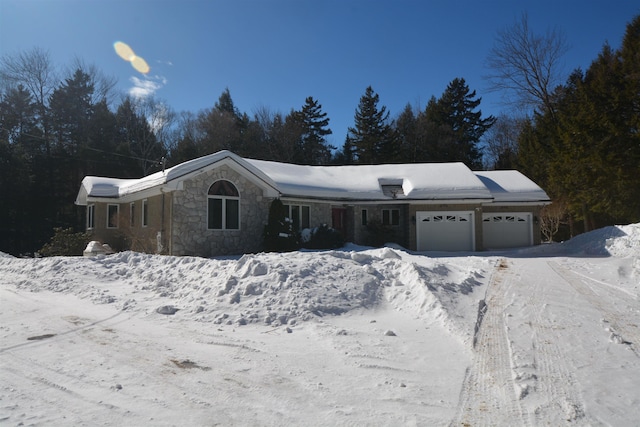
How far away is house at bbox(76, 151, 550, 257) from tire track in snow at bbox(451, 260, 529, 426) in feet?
39.0

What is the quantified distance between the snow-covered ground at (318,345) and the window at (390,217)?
432 inches

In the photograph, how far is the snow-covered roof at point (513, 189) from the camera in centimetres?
2200

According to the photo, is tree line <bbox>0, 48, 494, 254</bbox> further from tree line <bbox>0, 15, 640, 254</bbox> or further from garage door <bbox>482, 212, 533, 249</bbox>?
garage door <bbox>482, 212, 533, 249</bbox>

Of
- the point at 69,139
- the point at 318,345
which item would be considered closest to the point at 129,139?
the point at 69,139

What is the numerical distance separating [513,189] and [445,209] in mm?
4753

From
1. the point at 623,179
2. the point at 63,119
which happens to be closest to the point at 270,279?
the point at 623,179

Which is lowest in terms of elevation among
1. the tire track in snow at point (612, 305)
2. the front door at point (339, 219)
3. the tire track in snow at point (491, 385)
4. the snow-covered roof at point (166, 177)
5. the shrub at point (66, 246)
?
the tire track in snow at point (491, 385)

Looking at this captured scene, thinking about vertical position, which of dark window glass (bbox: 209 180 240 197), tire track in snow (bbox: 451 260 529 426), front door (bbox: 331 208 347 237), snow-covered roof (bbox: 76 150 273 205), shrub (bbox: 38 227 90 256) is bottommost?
tire track in snow (bbox: 451 260 529 426)

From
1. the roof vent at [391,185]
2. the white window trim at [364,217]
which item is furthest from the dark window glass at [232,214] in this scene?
the roof vent at [391,185]

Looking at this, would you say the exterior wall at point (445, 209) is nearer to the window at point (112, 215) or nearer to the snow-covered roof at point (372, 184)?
the snow-covered roof at point (372, 184)

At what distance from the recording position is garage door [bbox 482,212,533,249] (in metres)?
22.4

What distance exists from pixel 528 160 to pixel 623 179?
33.6 feet

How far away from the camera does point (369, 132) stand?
39.9 metres

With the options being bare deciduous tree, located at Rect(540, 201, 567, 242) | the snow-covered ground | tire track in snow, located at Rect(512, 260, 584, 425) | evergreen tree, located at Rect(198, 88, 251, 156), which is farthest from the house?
evergreen tree, located at Rect(198, 88, 251, 156)
